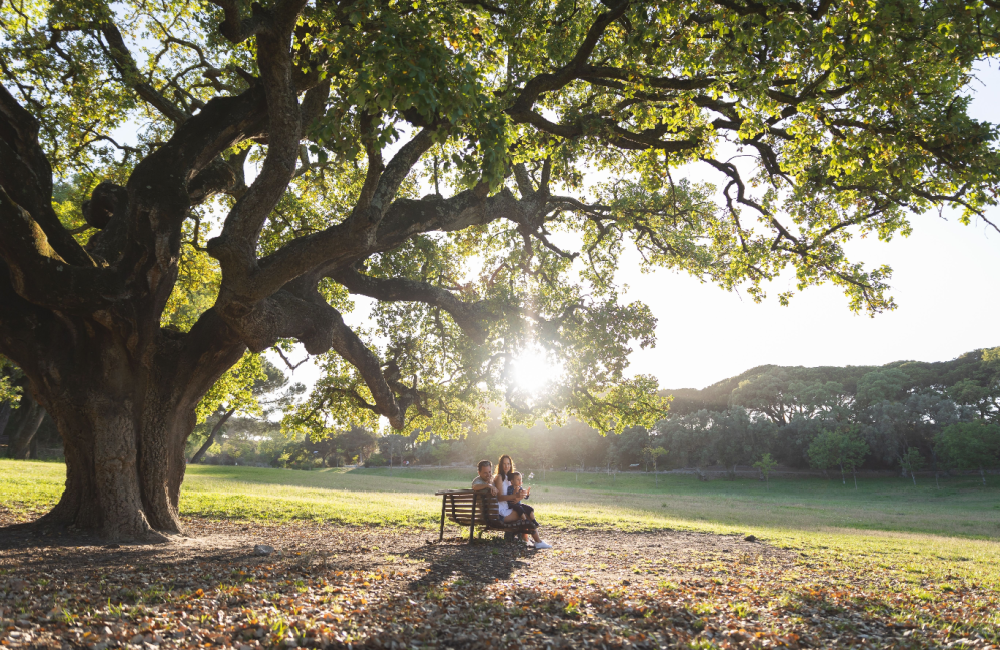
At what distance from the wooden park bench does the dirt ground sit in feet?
4.39

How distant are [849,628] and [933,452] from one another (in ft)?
171

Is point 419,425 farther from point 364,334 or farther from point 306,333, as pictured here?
point 306,333

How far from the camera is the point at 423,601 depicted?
556 centimetres

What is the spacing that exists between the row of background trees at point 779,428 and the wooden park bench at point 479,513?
22078mm

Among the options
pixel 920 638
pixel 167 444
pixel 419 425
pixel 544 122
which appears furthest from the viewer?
pixel 419 425

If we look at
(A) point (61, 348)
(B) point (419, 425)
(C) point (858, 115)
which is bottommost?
(B) point (419, 425)

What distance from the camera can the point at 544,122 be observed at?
901cm

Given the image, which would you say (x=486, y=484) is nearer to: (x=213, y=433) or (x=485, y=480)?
(x=485, y=480)

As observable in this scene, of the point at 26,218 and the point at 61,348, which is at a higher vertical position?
the point at 26,218

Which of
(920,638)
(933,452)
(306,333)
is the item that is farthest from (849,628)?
(933,452)

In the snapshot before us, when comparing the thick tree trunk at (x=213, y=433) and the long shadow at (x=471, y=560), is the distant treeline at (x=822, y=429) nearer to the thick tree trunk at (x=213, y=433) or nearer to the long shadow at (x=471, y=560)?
the thick tree trunk at (x=213, y=433)

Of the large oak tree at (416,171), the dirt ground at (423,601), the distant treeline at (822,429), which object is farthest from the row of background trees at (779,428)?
the dirt ground at (423,601)

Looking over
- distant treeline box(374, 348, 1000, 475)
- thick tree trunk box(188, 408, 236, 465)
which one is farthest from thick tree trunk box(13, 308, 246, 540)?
distant treeline box(374, 348, 1000, 475)

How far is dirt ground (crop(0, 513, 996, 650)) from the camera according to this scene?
4.27 m
